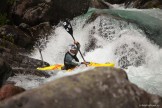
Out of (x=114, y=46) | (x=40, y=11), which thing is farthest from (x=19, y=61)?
(x=40, y=11)

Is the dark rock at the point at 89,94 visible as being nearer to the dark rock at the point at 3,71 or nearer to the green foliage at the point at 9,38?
the dark rock at the point at 3,71

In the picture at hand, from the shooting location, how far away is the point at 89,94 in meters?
3.94

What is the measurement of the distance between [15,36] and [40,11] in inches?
114

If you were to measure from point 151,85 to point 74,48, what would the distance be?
269cm

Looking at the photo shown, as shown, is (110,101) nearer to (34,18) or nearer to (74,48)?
(74,48)

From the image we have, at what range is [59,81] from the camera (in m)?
4.02

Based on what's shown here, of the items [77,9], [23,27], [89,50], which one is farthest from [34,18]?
[89,50]

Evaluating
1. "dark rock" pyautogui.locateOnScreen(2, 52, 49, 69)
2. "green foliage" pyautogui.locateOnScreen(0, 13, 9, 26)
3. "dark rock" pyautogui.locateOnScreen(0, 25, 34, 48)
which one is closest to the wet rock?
"green foliage" pyautogui.locateOnScreen(0, 13, 9, 26)

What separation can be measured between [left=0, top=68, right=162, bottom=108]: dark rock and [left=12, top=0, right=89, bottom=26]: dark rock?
42.5 ft

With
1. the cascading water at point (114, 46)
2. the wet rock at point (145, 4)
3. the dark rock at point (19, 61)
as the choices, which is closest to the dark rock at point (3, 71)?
the cascading water at point (114, 46)

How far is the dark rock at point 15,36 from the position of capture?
14526mm

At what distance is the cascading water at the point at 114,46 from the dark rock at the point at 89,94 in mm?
5572

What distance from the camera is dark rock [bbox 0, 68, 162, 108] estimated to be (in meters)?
3.67

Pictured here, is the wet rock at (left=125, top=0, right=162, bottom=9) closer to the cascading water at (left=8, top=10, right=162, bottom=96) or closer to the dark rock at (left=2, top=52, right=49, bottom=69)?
the cascading water at (left=8, top=10, right=162, bottom=96)
